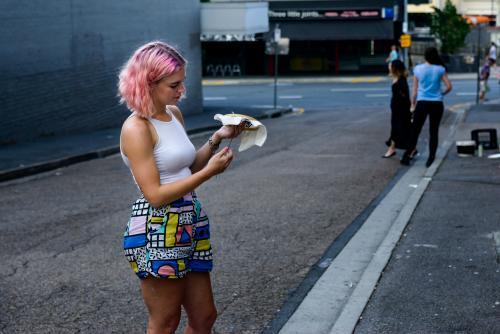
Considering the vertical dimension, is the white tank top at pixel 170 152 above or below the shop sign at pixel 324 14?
below

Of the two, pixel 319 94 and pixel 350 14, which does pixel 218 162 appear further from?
pixel 350 14

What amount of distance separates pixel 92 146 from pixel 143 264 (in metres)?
15.6

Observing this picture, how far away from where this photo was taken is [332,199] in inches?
439

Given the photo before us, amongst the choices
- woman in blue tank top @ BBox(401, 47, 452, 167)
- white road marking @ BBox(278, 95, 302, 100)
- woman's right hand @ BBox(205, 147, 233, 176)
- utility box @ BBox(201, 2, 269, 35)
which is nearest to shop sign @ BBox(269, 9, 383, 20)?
white road marking @ BBox(278, 95, 302, 100)

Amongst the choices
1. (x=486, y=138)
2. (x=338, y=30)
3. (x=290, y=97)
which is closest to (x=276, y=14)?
(x=338, y=30)

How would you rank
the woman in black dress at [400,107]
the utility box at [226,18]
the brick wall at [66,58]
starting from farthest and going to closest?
the utility box at [226,18], the brick wall at [66,58], the woman in black dress at [400,107]

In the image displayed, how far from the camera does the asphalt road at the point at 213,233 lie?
6.34m

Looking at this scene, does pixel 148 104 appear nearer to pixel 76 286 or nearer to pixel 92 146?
pixel 76 286

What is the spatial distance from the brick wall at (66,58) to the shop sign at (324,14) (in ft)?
81.9

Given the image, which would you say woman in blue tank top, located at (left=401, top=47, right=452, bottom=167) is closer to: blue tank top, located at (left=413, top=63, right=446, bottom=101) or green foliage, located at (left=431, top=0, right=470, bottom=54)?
blue tank top, located at (left=413, top=63, right=446, bottom=101)

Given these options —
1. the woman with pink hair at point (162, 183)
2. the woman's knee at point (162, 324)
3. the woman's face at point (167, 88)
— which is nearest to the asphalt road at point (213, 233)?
the woman's knee at point (162, 324)

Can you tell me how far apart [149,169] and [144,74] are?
415mm

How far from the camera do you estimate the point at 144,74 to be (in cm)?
403

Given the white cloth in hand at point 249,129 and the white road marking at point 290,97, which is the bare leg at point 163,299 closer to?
the white cloth in hand at point 249,129
